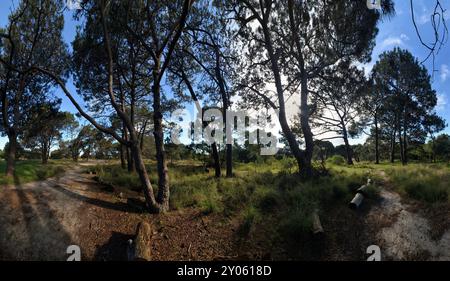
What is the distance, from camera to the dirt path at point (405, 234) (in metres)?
4.87

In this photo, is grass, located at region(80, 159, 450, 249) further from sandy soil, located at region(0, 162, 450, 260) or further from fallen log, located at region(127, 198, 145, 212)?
fallen log, located at region(127, 198, 145, 212)

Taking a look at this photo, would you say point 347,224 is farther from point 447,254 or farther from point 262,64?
point 262,64

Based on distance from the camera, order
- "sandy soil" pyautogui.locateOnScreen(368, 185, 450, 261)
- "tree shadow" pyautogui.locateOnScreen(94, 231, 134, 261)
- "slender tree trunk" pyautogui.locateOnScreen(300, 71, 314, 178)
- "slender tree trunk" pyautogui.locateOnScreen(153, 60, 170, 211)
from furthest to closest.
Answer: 1. "slender tree trunk" pyautogui.locateOnScreen(300, 71, 314, 178)
2. "slender tree trunk" pyautogui.locateOnScreen(153, 60, 170, 211)
3. "tree shadow" pyautogui.locateOnScreen(94, 231, 134, 261)
4. "sandy soil" pyautogui.locateOnScreen(368, 185, 450, 261)

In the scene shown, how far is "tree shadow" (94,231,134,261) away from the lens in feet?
19.1

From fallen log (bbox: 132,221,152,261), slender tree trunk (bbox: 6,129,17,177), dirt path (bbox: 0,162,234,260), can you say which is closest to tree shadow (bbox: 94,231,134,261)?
dirt path (bbox: 0,162,234,260)

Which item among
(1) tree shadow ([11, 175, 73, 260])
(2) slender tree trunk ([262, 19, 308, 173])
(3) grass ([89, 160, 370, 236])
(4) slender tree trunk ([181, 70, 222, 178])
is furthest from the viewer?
(4) slender tree trunk ([181, 70, 222, 178])

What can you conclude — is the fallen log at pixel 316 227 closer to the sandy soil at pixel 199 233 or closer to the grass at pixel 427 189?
the sandy soil at pixel 199 233

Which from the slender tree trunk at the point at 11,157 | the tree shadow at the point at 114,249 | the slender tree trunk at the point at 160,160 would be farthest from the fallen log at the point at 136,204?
the slender tree trunk at the point at 11,157

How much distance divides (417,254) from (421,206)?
1866 millimetres

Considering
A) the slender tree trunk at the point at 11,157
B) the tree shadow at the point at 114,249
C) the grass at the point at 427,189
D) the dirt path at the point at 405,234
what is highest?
the slender tree trunk at the point at 11,157

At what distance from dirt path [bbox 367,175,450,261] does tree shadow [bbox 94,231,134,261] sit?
5477mm

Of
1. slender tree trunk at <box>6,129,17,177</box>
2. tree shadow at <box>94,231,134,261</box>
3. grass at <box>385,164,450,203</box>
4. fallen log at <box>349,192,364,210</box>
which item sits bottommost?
tree shadow at <box>94,231,134,261</box>

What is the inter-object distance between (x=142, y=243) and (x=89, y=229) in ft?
5.82

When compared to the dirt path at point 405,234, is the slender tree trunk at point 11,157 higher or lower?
higher
